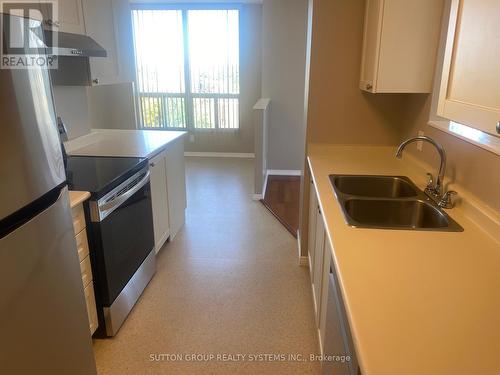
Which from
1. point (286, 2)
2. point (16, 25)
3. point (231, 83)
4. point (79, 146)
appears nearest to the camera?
point (16, 25)

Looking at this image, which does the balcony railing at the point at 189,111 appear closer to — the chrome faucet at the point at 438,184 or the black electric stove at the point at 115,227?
the black electric stove at the point at 115,227

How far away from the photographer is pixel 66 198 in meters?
1.50

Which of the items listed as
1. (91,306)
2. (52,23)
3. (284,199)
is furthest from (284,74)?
(91,306)

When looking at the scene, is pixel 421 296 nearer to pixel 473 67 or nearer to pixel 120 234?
pixel 473 67

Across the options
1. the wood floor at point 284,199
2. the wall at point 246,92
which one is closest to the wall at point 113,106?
the wall at point 246,92

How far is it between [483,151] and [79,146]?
8.90 feet

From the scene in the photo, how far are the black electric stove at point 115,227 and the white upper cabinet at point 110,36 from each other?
2.38 feet

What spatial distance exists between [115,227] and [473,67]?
1861mm

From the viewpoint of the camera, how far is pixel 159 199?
115 inches

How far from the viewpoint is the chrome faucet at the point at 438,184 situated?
5.49 ft

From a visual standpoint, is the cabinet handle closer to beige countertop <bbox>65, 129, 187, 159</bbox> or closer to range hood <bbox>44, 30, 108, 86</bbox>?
range hood <bbox>44, 30, 108, 86</bbox>

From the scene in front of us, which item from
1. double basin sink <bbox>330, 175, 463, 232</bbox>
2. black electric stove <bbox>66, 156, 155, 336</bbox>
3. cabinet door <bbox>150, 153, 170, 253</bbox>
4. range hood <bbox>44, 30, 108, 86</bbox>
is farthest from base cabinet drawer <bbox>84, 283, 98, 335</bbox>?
double basin sink <bbox>330, 175, 463, 232</bbox>

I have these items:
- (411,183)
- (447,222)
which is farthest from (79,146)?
(447,222)

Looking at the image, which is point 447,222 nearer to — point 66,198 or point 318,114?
point 318,114
